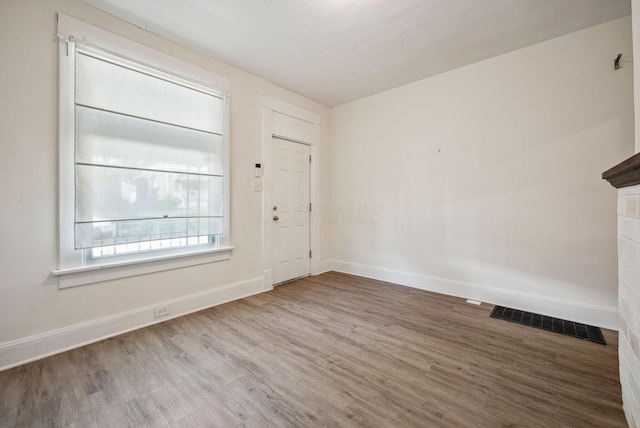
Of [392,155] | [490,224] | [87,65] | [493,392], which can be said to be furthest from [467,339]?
[87,65]

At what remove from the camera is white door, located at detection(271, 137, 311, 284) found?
384 centimetres

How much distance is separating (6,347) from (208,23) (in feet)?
9.98

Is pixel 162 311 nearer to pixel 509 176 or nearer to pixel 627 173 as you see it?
pixel 627 173

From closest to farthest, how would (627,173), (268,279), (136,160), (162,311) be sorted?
(627,173) → (136,160) → (162,311) → (268,279)

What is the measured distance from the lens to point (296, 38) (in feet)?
8.69

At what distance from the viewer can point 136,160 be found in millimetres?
2467

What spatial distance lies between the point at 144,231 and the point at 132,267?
0.35 metres

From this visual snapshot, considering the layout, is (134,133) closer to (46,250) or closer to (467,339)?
(46,250)

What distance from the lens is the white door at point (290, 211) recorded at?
12.6ft


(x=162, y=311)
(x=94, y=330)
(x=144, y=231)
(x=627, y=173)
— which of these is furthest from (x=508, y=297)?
(x=94, y=330)

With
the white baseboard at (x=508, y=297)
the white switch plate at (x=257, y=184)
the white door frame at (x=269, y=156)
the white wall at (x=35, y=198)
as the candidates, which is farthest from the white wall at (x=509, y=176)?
the white wall at (x=35, y=198)

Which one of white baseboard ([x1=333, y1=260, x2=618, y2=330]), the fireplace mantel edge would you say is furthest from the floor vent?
the fireplace mantel edge

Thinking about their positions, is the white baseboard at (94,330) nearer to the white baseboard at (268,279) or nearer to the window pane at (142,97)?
the white baseboard at (268,279)

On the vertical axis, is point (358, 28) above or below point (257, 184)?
above
